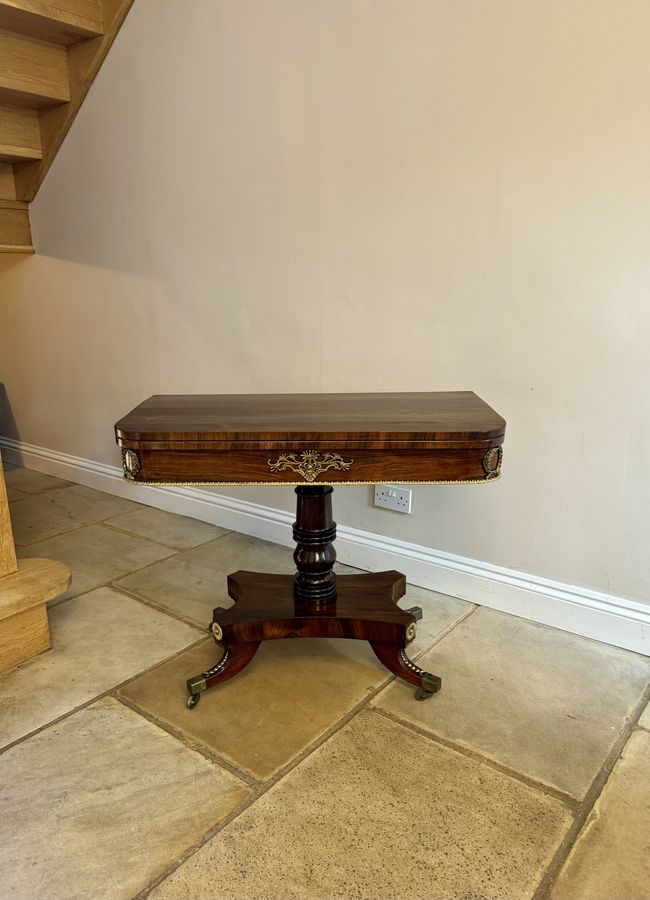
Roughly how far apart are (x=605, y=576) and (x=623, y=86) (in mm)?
1283

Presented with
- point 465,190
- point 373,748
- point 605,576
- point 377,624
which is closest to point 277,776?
point 373,748

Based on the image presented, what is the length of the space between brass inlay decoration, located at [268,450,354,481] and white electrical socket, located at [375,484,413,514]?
0.81 metres

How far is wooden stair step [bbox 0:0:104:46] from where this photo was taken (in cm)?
229

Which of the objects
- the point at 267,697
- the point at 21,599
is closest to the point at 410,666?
the point at 267,697

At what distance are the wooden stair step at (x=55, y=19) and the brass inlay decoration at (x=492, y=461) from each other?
2.32 m

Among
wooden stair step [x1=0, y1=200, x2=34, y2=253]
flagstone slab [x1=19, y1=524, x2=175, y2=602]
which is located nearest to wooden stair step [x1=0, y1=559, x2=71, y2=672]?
flagstone slab [x1=19, y1=524, x2=175, y2=602]

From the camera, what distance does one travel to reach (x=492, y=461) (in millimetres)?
1345

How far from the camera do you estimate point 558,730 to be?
143cm

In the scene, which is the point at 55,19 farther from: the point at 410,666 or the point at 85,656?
the point at 410,666

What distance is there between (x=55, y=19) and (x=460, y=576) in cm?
257

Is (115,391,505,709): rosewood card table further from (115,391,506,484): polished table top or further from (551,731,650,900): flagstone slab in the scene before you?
(551,731,650,900): flagstone slab

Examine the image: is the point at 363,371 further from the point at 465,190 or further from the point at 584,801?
the point at 584,801

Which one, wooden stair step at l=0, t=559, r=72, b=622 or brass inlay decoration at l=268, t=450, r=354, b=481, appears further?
wooden stair step at l=0, t=559, r=72, b=622

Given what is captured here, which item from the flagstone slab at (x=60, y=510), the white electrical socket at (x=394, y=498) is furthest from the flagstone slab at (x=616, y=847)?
the flagstone slab at (x=60, y=510)
